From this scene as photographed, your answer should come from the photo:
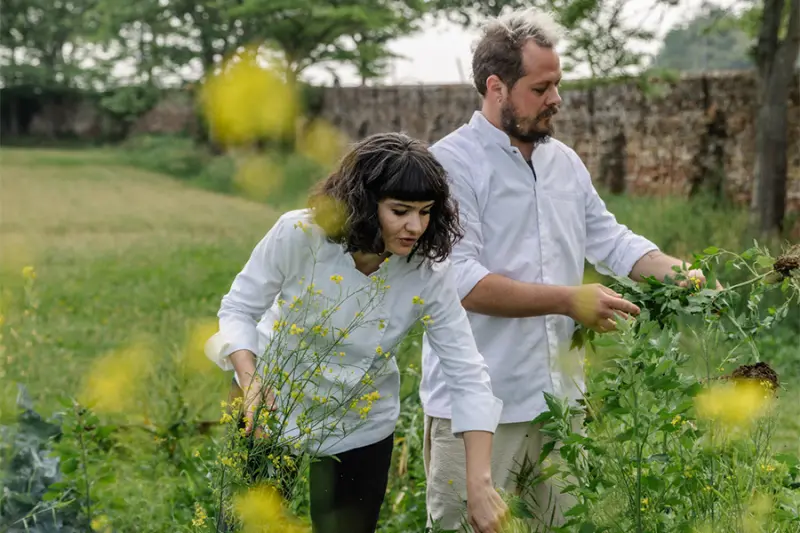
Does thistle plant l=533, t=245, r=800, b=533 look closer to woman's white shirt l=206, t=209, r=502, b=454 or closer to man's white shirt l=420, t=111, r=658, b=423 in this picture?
woman's white shirt l=206, t=209, r=502, b=454

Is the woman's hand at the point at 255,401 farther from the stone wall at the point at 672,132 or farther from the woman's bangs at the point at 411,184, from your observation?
the stone wall at the point at 672,132

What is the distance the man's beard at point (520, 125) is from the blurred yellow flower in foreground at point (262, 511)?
1.30 metres

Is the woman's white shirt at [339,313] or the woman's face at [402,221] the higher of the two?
the woman's face at [402,221]

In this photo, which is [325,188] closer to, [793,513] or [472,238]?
[472,238]

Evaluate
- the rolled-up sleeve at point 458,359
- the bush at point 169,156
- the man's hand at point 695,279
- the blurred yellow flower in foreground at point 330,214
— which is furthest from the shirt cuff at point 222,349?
the bush at point 169,156

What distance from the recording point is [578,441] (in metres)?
2.37

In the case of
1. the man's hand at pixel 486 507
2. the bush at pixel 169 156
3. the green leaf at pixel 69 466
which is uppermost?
the man's hand at pixel 486 507

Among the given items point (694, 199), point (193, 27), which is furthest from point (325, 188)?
point (193, 27)

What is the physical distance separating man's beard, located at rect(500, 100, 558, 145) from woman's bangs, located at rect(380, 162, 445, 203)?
0.65 m

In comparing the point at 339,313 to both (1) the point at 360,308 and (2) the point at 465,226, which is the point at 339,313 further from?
(2) the point at 465,226

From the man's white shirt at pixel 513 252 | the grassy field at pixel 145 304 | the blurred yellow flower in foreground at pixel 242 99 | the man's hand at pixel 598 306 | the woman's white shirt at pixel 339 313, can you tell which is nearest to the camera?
the woman's white shirt at pixel 339 313

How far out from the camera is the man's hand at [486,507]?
2402mm

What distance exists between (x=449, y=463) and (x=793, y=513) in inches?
37.0

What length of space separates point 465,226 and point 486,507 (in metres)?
0.92
